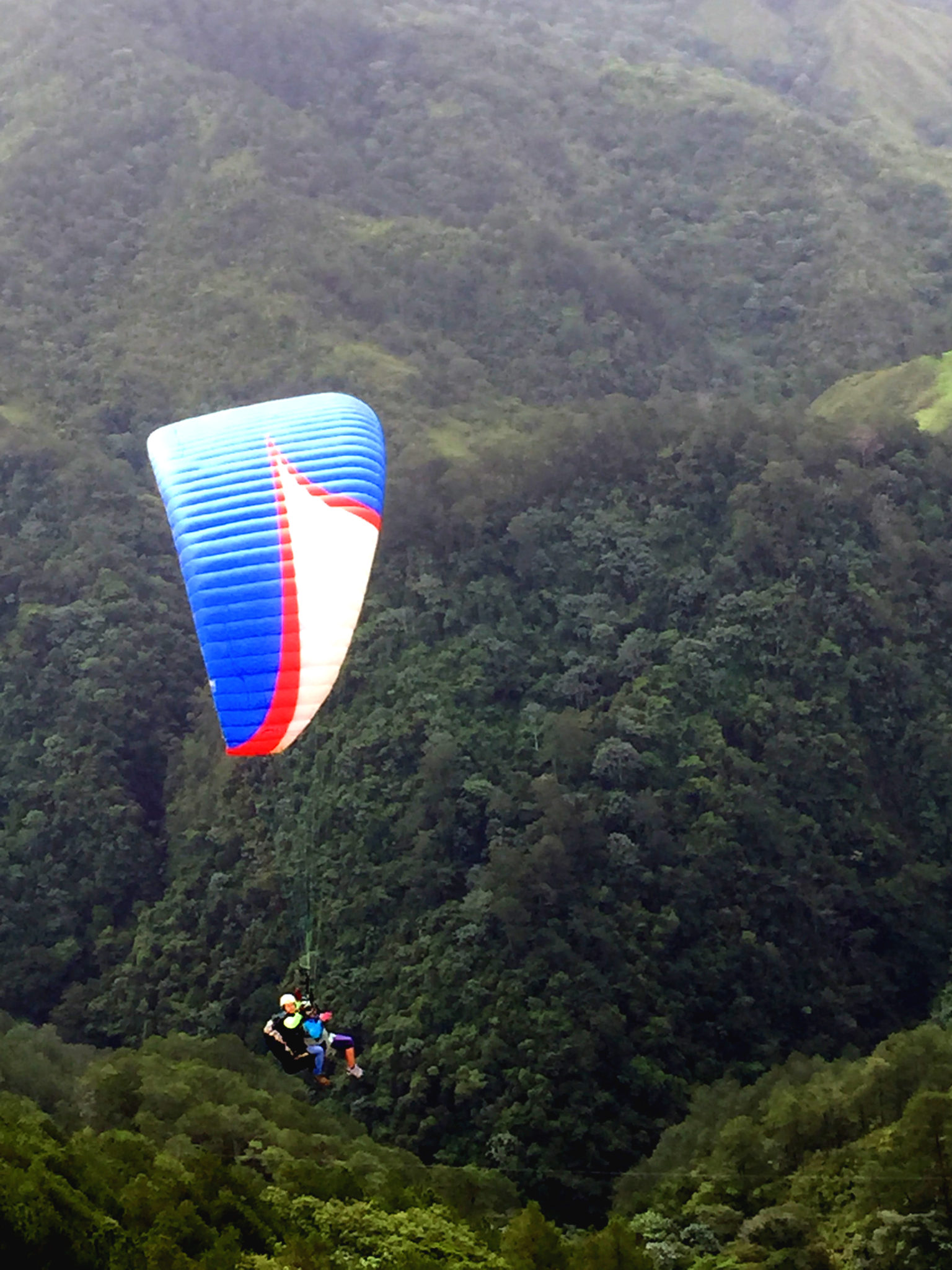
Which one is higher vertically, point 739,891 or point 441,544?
point 739,891

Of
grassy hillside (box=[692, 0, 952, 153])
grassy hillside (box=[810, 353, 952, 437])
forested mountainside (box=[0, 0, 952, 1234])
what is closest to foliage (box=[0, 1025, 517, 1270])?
forested mountainside (box=[0, 0, 952, 1234])

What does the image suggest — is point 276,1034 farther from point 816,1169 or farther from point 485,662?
point 485,662

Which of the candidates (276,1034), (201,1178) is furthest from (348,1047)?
(201,1178)

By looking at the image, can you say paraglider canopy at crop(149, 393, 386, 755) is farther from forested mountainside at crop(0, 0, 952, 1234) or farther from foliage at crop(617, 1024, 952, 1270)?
foliage at crop(617, 1024, 952, 1270)

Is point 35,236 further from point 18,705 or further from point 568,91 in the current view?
point 568,91

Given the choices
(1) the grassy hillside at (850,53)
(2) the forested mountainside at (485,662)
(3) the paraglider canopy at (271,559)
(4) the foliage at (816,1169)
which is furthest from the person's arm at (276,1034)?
(1) the grassy hillside at (850,53)

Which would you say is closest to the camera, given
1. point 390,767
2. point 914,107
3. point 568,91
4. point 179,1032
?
point 179,1032

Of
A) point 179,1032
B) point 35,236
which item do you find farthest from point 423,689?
point 35,236
